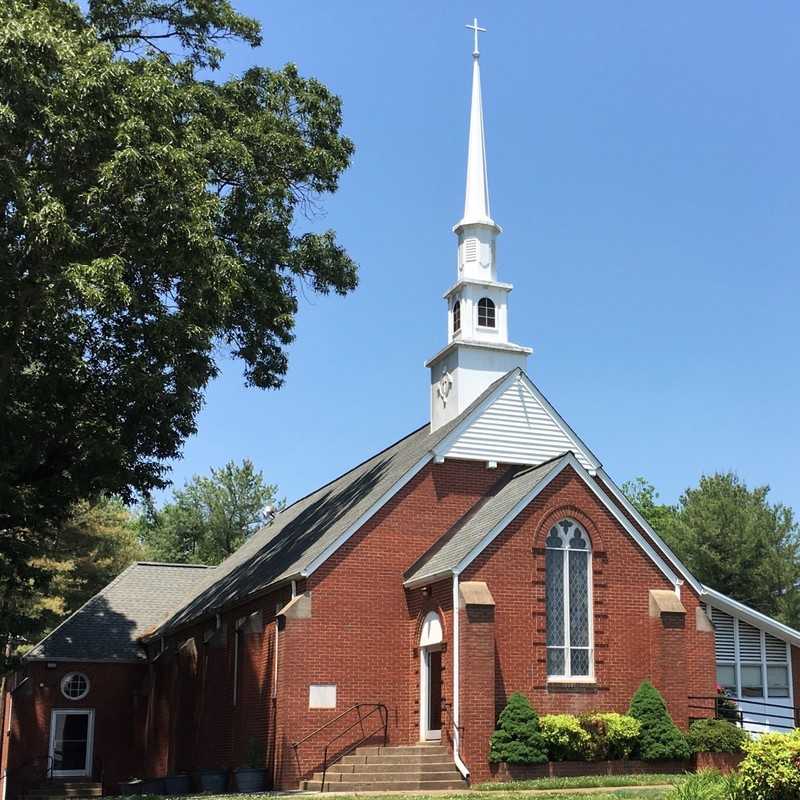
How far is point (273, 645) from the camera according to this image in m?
25.7

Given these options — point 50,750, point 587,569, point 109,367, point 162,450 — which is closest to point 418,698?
point 587,569

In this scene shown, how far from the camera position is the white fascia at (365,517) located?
83.0 feet

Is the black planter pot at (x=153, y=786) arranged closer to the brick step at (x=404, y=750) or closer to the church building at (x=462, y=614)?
the church building at (x=462, y=614)

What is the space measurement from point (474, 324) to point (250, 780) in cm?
1337

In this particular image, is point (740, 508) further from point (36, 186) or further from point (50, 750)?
point (36, 186)

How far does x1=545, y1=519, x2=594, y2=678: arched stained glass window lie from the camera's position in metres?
24.6

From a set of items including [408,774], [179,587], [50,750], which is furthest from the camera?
[179,587]

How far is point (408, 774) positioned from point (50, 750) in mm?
18658

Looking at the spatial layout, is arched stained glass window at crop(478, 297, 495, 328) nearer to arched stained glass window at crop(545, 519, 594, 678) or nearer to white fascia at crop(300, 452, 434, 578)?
white fascia at crop(300, 452, 434, 578)

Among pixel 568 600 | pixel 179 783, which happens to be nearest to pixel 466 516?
pixel 568 600

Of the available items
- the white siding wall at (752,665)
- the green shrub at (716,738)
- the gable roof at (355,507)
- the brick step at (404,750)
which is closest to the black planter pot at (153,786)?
the gable roof at (355,507)

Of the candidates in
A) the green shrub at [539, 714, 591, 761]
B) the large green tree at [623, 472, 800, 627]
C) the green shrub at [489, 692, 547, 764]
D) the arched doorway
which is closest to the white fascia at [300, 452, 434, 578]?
the arched doorway

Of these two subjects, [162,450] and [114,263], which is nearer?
[114,263]

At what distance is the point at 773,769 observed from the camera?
14.0 metres
